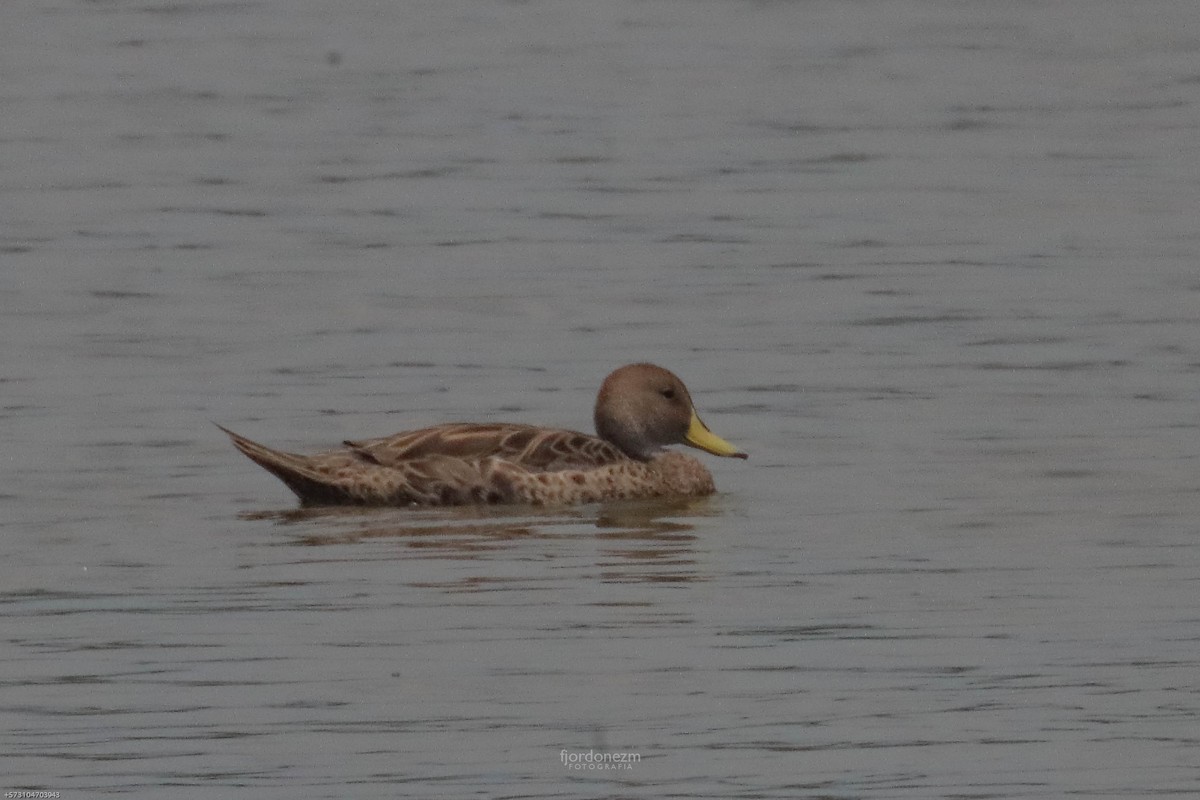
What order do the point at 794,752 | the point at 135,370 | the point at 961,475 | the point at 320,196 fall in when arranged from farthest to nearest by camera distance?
the point at 320,196 < the point at 135,370 < the point at 961,475 < the point at 794,752

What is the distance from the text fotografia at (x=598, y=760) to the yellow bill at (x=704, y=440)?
5257mm

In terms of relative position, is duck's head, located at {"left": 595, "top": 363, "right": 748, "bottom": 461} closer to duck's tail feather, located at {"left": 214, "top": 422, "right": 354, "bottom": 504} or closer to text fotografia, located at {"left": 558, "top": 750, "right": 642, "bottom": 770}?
duck's tail feather, located at {"left": 214, "top": 422, "right": 354, "bottom": 504}

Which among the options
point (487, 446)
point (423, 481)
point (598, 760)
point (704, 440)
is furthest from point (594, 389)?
point (598, 760)

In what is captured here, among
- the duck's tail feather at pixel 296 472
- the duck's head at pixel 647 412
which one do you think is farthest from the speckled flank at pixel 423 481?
the duck's head at pixel 647 412

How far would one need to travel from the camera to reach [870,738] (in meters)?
8.49

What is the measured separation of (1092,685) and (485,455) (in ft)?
14.8

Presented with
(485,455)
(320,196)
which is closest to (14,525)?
(485,455)

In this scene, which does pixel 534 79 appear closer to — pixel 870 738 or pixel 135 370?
pixel 135 370

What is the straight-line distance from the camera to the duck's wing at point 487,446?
513 inches

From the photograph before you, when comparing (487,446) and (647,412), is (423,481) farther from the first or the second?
(647,412)

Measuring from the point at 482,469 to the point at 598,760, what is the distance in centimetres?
Answer: 489

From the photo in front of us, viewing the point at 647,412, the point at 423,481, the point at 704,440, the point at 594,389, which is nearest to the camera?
the point at 423,481

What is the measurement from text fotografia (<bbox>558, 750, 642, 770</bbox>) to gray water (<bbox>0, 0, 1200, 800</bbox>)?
0.04 m

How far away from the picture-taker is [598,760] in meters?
8.24
